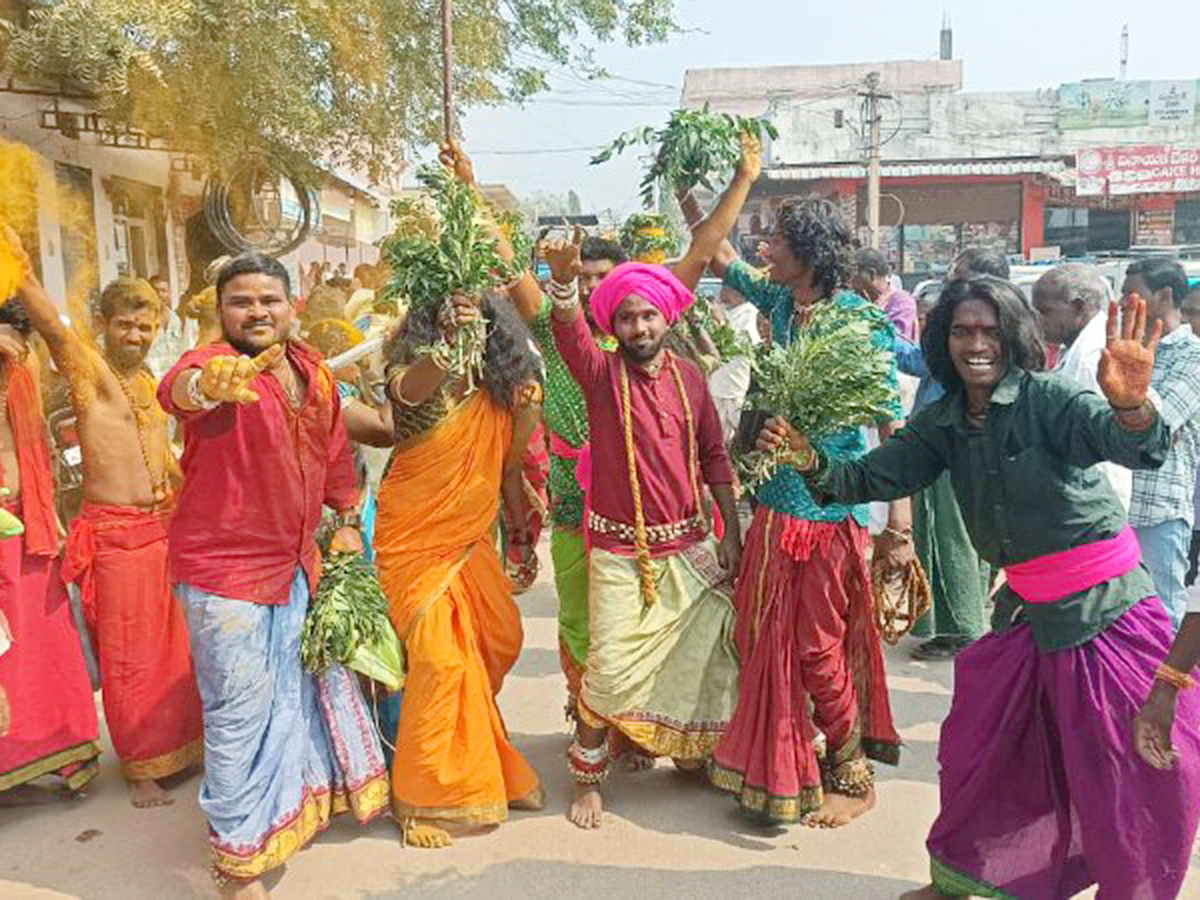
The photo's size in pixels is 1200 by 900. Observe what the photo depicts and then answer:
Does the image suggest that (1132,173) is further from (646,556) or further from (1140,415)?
(1140,415)

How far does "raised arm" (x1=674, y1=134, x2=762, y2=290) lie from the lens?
393cm

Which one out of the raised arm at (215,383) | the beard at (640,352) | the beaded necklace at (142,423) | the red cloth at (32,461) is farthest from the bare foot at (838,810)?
the red cloth at (32,461)

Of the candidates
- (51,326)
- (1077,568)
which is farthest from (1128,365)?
(51,326)

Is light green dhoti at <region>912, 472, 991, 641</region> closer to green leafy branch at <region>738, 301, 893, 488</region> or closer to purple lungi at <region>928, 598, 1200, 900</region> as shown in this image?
green leafy branch at <region>738, 301, 893, 488</region>

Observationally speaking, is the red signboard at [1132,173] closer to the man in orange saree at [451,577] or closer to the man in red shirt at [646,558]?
the man in red shirt at [646,558]

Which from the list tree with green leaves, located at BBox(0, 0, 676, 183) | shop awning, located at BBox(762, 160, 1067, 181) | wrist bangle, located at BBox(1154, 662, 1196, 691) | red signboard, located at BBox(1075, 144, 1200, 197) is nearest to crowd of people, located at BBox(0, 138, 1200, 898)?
wrist bangle, located at BBox(1154, 662, 1196, 691)

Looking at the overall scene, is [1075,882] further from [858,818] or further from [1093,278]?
[1093,278]

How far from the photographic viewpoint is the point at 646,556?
365 cm

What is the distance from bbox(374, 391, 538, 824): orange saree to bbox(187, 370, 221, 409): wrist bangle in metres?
0.85

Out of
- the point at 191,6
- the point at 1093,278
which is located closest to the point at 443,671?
the point at 1093,278

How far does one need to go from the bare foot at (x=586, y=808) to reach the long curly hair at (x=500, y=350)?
135cm

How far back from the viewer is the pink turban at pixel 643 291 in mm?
3549

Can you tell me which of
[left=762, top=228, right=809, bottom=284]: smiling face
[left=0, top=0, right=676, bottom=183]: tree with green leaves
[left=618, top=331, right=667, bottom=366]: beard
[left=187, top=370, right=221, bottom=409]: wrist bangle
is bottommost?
[left=187, top=370, right=221, bottom=409]: wrist bangle

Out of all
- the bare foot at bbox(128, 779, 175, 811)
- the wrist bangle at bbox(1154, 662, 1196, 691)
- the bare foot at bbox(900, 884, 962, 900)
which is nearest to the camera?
the wrist bangle at bbox(1154, 662, 1196, 691)
